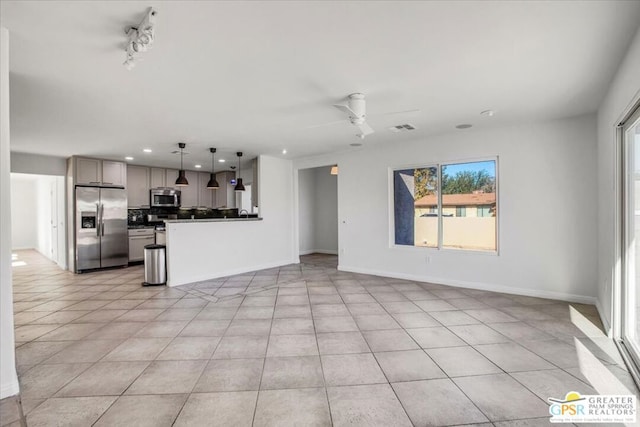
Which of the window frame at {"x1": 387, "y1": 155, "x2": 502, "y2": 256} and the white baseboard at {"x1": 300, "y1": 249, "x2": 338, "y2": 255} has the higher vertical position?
the window frame at {"x1": 387, "y1": 155, "x2": 502, "y2": 256}

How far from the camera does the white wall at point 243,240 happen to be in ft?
16.9

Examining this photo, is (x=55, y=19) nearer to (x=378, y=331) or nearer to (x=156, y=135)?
(x=156, y=135)

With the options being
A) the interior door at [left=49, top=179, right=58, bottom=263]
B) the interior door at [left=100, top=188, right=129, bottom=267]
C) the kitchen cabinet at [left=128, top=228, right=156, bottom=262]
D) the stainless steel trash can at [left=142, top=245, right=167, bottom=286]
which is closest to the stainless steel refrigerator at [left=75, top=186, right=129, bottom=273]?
the interior door at [left=100, top=188, right=129, bottom=267]

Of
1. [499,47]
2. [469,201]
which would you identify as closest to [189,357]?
[499,47]

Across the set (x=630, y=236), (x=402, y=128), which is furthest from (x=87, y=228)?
(x=630, y=236)

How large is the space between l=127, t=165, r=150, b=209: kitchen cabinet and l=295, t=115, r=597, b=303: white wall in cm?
632

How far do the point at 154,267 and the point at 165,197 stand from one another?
3334 mm

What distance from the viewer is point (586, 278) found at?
152 inches

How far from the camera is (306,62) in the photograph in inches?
97.1

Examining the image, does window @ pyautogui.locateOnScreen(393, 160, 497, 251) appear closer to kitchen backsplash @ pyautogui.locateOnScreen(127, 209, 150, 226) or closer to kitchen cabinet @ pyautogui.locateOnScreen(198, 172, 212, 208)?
kitchen cabinet @ pyautogui.locateOnScreen(198, 172, 212, 208)

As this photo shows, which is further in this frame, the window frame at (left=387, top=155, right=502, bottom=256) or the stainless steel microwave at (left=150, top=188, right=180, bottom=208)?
the stainless steel microwave at (left=150, top=188, right=180, bottom=208)

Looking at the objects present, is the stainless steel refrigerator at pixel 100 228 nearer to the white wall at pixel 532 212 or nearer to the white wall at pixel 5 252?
the white wall at pixel 5 252

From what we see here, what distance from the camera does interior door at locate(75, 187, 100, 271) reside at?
629cm

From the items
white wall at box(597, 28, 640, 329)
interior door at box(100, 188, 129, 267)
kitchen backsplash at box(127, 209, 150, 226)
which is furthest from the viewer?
kitchen backsplash at box(127, 209, 150, 226)
